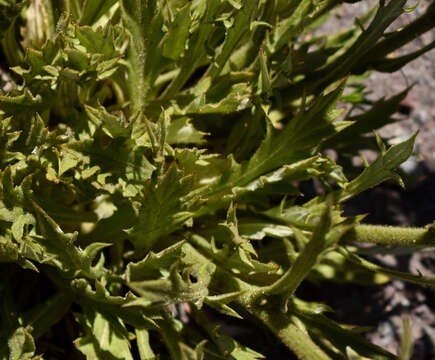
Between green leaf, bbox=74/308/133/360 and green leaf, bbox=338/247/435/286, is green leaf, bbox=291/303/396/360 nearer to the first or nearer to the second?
green leaf, bbox=338/247/435/286

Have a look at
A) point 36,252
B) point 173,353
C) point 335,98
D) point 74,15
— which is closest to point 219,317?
point 173,353

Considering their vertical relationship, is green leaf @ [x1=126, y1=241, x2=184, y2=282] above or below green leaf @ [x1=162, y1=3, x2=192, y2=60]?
below

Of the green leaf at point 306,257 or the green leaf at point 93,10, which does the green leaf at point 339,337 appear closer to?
the green leaf at point 306,257

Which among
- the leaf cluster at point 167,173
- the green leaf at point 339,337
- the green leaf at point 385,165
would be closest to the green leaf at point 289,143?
the leaf cluster at point 167,173

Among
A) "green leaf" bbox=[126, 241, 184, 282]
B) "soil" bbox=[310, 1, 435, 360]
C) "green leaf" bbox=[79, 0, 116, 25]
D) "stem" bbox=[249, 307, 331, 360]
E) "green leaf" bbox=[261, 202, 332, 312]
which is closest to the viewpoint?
"green leaf" bbox=[261, 202, 332, 312]

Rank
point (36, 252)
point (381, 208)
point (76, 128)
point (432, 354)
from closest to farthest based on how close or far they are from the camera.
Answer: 1. point (36, 252)
2. point (76, 128)
3. point (432, 354)
4. point (381, 208)

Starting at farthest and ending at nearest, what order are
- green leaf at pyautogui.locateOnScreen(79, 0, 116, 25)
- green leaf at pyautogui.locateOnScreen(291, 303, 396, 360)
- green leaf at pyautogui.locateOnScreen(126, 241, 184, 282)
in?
green leaf at pyautogui.locateOnScreen(79, 0, 116, 25) < green leaf at pyautogui.locateOnScreen(291, 303, 396, 360) < green leaf at pyautogui.locateOnScreen(126, 241, 184, 282)

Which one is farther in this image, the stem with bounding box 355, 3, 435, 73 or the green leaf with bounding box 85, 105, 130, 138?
the stem with bounding box 355, 3, 435, 73

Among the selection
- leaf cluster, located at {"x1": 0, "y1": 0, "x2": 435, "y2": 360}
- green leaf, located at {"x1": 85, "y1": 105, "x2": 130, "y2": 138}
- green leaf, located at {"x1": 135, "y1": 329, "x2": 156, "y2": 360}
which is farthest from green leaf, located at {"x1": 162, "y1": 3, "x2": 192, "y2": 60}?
green leaf, located at {"x1": 135, "y1": 329, "x2": 156, "y2": 360}

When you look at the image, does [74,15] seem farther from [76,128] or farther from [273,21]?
[273,21]
